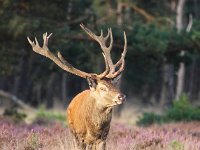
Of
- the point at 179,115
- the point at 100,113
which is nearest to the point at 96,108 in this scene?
the point at 100,113

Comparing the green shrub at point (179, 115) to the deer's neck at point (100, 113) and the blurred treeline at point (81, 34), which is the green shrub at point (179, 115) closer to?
the blurred treeline at point (81, 34)

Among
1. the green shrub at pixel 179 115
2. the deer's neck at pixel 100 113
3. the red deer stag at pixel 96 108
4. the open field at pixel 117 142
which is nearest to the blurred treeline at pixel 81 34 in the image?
the green shrub at pixel 179 115

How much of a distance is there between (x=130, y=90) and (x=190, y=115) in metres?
35.0

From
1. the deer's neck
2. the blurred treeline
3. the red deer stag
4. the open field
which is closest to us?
the red deer stag

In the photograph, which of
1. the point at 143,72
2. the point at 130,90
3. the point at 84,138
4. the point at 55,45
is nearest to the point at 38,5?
the point at 55,45

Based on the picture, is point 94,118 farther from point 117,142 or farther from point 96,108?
point 117,142

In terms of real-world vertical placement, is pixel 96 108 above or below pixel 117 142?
above

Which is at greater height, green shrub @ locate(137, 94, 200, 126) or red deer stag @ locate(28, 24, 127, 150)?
red deer stag @ locate(28, 24, 127, 150)

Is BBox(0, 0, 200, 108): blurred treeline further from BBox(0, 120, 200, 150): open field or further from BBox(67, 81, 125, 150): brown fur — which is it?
BBox(67, 81, 125, 150): brown fur

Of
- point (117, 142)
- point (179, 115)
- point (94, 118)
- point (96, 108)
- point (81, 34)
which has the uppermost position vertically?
point (81, 34)

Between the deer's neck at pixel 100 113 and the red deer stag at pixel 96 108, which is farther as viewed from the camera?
the deer's neck at pixel 100 113

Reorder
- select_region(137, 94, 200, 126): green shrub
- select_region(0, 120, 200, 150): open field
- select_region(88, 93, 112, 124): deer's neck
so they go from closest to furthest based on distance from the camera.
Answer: select_region(88, 93, 112, 124): deer's neck → select_region(0, 120, 200, 150): open field → select_region(137, 94, 200, 126): green shrub

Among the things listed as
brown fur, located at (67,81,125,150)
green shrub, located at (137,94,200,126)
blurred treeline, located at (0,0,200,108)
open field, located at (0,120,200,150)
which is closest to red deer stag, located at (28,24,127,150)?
brown fur, located at (67,81,125,150)

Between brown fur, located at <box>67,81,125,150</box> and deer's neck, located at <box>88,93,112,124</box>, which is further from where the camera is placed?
deer's neck, located at <box>88,93,112,124</box>
